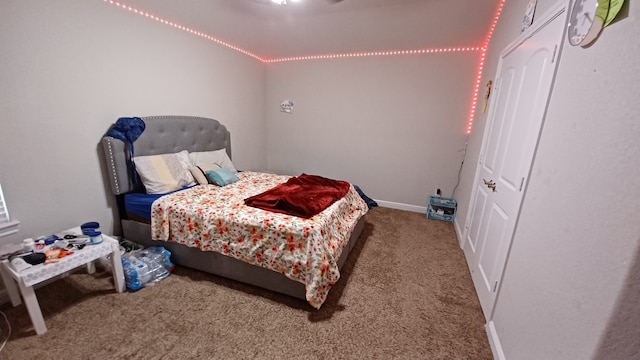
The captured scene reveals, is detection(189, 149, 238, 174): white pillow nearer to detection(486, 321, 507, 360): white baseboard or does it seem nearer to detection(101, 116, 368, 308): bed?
detection(101, 116, 368, 308): bed

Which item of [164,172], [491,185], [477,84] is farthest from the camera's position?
[477,84]

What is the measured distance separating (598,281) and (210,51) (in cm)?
386

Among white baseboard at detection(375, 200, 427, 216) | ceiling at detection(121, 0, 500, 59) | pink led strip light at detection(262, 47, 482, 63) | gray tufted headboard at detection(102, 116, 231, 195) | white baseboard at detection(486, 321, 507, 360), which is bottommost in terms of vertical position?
white baseboard at detection(486, 321, 507, 360)

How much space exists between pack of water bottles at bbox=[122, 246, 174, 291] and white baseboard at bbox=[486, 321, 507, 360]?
2.48 metres

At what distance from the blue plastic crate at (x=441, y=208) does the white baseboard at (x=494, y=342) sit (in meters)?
2.05

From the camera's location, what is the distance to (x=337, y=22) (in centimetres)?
298

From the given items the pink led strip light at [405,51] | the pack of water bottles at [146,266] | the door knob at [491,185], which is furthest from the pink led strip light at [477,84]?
the pack of water bottles at [146,266]

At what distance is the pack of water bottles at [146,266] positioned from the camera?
1887mm

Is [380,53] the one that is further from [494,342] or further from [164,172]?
[494,342]

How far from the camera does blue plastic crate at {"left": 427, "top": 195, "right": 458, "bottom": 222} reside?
11.5ft

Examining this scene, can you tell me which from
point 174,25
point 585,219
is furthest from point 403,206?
point 174,25

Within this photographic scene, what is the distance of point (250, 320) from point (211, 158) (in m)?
2.03

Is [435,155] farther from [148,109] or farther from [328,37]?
[148,109]

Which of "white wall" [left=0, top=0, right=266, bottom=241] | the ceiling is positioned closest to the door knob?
the ceiling
